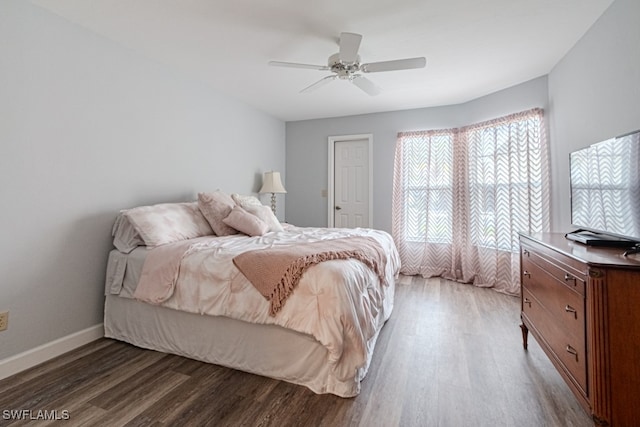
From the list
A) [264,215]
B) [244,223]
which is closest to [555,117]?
[264,215]

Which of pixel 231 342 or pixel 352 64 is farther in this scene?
pixel 352 64

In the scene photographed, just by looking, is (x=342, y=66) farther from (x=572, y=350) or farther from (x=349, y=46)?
(x=572, y=350)

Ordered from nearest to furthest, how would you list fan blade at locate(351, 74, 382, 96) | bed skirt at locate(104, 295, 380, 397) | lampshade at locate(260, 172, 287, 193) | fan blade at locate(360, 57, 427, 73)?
bed skirt at locate(104, 295, 380, 397)
fan blade at locate(360, 57, 427, 73)
fan blade at locate(351, 74, 382, 96)
lampshade at locate(260, 172, 287, 193)

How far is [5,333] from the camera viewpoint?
1.83 meters

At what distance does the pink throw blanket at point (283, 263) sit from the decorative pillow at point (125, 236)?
0.98 metres

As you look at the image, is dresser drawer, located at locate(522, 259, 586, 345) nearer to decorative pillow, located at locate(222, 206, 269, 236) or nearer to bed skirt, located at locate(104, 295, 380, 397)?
bed skirt, located at locate(104, 295, 380, 397)

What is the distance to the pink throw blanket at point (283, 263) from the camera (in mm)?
1692

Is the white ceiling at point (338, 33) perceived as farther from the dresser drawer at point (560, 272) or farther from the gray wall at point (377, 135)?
the dresser drawer at point (560, 272)

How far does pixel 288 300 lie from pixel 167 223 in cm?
136

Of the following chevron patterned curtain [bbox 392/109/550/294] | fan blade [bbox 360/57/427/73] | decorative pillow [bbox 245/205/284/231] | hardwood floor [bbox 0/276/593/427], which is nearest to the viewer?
hardwood floor [bbox 0/276/593/427]

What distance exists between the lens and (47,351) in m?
2.01

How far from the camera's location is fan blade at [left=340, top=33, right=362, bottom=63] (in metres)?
1.99

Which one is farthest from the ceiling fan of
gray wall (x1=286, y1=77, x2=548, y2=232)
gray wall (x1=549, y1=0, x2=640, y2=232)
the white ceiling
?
gray wall (x1=286, y1=77, x2=548, y2=232)

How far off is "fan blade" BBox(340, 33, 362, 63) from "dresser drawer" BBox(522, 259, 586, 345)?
189 centimetres
